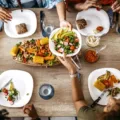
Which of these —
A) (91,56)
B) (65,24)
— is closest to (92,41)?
(91,56)

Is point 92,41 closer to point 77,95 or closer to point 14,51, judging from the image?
point 77,95

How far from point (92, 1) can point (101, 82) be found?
25.1 inches

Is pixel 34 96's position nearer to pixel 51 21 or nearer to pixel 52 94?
pixel 52 94

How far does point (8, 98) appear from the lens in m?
1.83

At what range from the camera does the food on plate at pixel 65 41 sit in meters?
1.86

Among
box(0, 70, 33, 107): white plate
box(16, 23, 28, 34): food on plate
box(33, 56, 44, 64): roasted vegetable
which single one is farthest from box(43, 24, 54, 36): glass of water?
box(0, 70, 33, 107): white plate

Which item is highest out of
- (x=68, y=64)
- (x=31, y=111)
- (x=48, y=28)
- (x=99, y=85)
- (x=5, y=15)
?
(x=5, y=15)

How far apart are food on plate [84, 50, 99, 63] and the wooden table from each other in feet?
0.11

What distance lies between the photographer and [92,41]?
196cm

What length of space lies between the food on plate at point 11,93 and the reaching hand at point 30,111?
0.36 feet

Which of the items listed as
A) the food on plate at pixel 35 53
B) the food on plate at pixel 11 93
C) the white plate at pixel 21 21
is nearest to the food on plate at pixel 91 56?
the food on plate at pixel 35 53

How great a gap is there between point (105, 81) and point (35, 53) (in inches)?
20.5

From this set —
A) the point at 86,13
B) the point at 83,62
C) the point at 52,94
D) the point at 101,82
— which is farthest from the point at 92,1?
the point at 52,94

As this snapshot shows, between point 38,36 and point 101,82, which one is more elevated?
point 38,36
